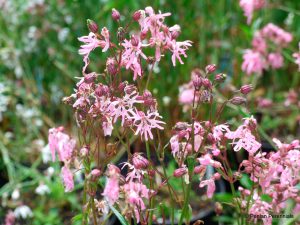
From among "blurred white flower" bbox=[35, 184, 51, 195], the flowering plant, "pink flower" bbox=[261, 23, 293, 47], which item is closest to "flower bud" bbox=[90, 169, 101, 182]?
the flowering plant

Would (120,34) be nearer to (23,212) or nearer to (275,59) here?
(23,212)

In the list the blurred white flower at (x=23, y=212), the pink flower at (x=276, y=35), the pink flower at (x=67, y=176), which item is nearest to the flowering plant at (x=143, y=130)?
the pink flower at (x=67, y=176)

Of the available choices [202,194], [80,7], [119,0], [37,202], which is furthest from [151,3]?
[37,202]

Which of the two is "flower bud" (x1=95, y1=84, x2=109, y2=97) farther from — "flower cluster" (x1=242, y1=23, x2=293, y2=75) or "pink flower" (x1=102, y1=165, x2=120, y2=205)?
"flower cluster" (x1=242, y1=23, x2=293, y2=75)

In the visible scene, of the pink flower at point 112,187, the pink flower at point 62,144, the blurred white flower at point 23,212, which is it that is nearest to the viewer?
the pink flower at point 112,187

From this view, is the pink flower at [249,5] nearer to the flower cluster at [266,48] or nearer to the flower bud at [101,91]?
the flower cluster at [266,48]

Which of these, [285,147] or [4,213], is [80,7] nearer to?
[4,213]
